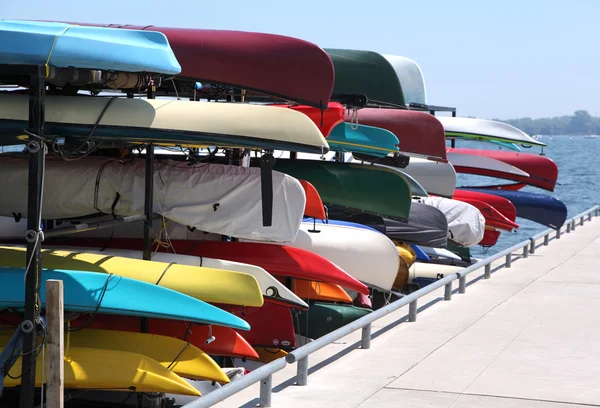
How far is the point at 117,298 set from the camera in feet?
24.9

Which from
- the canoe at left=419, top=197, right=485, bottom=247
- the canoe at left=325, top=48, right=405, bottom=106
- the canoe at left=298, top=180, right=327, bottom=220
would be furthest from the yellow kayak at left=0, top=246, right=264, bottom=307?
the canoe at left=419, top=197, right=485, bottom=247

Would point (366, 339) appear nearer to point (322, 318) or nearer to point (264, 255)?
point (264, 255)

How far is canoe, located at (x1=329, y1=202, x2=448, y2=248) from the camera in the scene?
14.8 m

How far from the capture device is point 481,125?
20.3m

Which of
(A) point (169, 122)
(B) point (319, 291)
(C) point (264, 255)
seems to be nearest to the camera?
(A) point (169, 122)

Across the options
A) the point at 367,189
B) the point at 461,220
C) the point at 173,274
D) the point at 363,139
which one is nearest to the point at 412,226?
the point at 367,189

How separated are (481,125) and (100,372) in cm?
1425

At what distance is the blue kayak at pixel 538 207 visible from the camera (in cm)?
1925

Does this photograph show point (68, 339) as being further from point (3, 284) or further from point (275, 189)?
point (275, 189)

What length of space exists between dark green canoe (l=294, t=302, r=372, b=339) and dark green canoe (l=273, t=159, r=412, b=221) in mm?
2353

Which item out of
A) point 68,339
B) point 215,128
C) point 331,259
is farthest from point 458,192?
point 68,339

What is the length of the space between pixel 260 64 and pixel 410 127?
17.7 feet

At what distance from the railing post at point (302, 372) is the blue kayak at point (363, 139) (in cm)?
627

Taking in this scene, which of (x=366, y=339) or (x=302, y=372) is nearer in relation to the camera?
(x=302, y=372)
